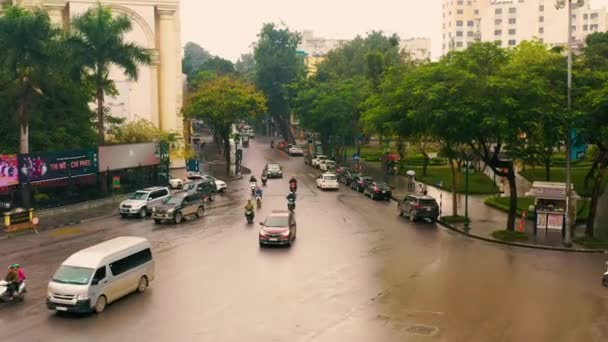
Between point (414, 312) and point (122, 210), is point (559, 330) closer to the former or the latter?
point (414, 312)

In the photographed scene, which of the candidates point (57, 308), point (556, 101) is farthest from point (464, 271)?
point (57, 308)

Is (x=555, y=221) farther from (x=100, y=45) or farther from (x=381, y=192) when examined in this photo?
(x=100, y=45)

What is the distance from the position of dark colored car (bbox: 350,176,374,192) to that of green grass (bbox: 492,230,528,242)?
20889mm

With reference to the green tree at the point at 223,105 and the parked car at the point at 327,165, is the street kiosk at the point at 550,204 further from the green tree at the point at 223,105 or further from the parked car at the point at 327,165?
the green tree at the point at 223,105

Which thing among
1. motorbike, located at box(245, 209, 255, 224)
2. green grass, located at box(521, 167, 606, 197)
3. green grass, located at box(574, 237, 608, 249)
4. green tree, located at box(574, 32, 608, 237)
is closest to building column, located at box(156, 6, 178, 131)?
green grass, located at box(521, 167, 606, 197)

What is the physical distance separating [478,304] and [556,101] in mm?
15397

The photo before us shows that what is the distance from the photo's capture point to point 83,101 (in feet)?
173

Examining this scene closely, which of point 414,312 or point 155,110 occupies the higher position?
point 155,110

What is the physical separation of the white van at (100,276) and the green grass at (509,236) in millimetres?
18529

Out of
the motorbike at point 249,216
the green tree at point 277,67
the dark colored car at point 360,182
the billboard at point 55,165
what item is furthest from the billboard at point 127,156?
the green tree at point 277,67

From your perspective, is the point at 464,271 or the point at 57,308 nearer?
the point at 57,308

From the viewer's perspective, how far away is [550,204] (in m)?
36.5

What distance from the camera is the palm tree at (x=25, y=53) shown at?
42.9 metres

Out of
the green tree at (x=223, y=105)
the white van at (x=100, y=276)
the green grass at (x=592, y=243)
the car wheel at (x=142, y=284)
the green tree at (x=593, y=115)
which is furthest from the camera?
the green tree at (x=223, y=105)
